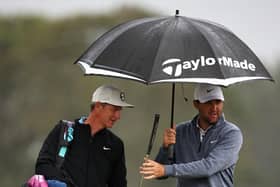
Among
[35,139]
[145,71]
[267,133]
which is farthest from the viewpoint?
[267,133]

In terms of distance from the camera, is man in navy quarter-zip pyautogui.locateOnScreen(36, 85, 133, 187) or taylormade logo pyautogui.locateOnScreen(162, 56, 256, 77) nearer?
taylormade logo pyautogui.locateOnScreen(162, 56, 256, 77)

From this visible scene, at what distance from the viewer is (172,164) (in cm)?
716

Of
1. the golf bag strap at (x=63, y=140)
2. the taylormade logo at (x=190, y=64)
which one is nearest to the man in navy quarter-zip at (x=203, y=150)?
the taylormade logo at (x=190, y=64)

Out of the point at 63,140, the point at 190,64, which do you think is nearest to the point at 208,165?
the point at 190,64

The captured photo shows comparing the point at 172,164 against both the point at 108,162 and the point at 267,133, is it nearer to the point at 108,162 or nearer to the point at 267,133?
the point at 108,162

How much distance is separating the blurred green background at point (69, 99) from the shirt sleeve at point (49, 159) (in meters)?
24.4

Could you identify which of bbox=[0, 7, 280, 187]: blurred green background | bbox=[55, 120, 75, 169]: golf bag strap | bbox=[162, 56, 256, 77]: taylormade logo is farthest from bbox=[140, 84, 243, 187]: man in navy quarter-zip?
bbox=[0, 7, 280, 187]: blurred green background

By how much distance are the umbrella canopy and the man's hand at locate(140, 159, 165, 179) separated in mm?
617

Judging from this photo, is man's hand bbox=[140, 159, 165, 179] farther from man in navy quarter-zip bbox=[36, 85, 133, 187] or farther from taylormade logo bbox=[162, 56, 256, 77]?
taylormade logo bbox=[162, 56, 256, 77]

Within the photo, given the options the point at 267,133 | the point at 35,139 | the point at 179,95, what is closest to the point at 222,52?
the point at 179,95

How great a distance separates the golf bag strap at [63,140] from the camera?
7176mm

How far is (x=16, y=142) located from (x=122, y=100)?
95.1ft

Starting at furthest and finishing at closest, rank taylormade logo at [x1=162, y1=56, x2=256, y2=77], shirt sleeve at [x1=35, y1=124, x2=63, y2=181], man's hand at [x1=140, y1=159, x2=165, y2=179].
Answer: shirt sleeve at [x1=35, y1=124, x2=63, y2=181]
man's hand at [x1=140, y1=159, x2=165, y2=179]
taylormade logo at [x1=162, y1=56, x2=256, y2=77]

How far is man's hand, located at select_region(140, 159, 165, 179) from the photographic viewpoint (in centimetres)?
700
